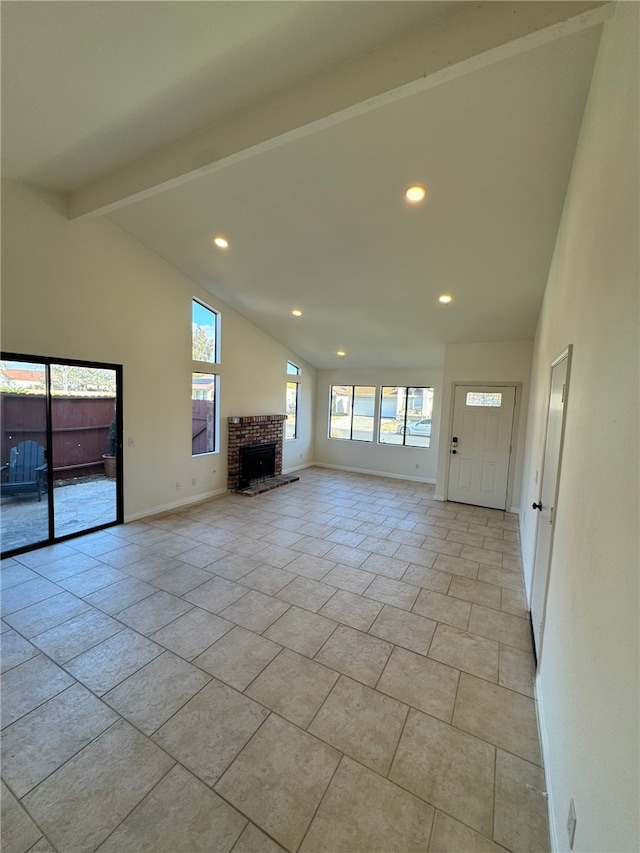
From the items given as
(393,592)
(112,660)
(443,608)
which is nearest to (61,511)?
(112,660)

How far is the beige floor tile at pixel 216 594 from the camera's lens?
2907mm

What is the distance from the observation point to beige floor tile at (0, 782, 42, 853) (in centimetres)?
136

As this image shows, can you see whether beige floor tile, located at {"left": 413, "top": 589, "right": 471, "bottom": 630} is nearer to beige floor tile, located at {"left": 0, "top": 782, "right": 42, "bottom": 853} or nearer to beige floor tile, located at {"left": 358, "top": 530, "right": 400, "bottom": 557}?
beige floor tile, located at {"left": 358, "top": 530, "right": 400, "bottom": 557}

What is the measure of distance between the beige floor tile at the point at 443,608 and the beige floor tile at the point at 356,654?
57 cm

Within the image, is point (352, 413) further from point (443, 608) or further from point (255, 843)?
point (255, 843)

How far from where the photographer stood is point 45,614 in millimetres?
2719

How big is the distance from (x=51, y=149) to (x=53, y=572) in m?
Result: 3.69

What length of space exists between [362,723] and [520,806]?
2.42 ft

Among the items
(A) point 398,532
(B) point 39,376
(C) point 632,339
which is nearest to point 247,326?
(B) point 39,376

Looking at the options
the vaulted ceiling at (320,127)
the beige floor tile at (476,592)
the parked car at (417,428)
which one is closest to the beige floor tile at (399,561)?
the beige floor tile at (476,592)

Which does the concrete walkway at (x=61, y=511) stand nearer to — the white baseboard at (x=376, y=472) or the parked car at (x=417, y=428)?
the white baseboard at (x=376, y=472)

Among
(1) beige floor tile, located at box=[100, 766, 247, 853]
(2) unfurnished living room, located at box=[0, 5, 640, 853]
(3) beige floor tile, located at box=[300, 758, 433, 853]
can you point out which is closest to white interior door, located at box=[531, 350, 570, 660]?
(2) unfurnished living room, located at box=[0, 5, 640, 853]

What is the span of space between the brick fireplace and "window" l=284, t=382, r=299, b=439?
0.66 metres

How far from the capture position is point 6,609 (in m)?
2.76
